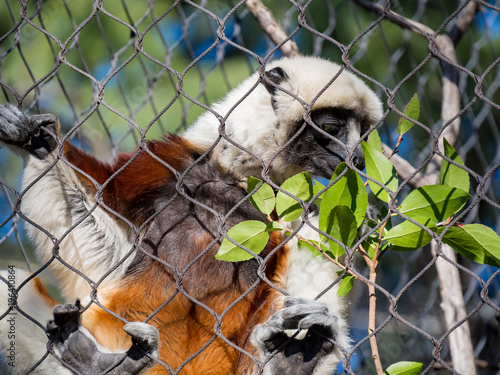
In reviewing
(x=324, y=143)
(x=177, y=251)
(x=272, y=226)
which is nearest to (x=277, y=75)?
(x=324, y=143)

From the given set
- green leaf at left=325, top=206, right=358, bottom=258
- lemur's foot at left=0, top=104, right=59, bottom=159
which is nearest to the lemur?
lemur's foot at left=0, top=104, right=59, bottom=159

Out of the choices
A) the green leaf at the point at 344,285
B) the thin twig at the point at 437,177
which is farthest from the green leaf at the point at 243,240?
the thin twig at the point at 437,177

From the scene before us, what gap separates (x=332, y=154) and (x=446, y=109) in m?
1.10

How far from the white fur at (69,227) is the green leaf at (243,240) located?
0.65m

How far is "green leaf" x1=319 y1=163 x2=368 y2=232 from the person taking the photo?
5.34 feet

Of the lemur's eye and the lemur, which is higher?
the lemur's eye

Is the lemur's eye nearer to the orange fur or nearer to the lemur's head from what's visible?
the lemur's head

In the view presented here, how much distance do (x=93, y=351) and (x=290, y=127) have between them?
1.24 meters

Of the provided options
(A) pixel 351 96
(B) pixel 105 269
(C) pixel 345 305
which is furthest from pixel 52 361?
(A) pixel 351 96

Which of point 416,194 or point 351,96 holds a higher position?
point 351,96

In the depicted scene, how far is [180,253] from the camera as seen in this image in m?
2.28

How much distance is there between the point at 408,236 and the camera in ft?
5.39

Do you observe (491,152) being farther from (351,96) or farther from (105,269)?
(105,269)

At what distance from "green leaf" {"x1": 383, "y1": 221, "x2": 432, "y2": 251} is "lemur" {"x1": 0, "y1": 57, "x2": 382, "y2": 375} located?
30 cm
